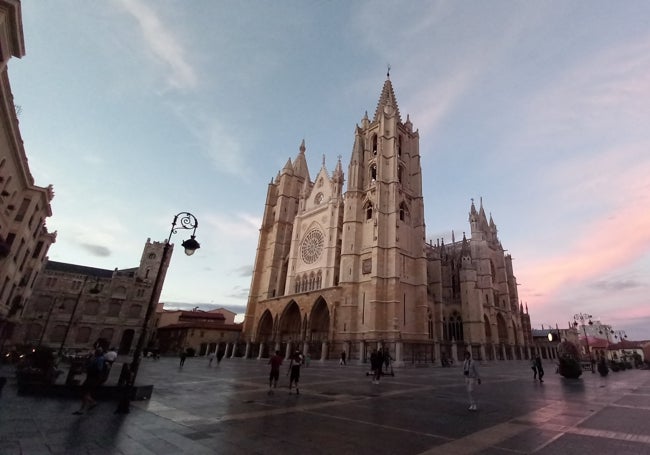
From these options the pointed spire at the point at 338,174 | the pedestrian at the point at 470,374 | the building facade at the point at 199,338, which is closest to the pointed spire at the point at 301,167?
the pointed spire at the point at 338,174

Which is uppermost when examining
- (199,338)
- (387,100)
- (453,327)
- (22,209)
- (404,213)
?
(387,100)

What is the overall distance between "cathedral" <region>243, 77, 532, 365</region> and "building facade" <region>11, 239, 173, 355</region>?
17.5 metres

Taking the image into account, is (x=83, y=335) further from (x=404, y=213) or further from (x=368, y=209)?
(x=404, y=213)

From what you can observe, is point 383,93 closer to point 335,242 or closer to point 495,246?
point 335,242

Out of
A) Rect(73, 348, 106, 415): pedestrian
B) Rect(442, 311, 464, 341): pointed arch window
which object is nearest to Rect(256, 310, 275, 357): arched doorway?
Rect(442, 311, 464, 341): pointed arch window

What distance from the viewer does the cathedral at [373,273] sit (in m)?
35.7

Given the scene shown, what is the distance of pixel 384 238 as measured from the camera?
3803 centimetres

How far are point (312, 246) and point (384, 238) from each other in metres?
12.9

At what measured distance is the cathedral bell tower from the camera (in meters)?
35.1

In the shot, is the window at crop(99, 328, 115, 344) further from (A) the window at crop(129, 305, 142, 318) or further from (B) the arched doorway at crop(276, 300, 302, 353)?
(B) the arched doorway at crop(276, 300, 302, 353)

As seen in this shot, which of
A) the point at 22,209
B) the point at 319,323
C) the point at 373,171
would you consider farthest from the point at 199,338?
the point at 373,171

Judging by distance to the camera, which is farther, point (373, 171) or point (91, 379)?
point (373, 171)

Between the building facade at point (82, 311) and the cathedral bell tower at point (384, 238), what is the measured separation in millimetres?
26079

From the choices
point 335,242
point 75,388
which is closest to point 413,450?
point 75,388
